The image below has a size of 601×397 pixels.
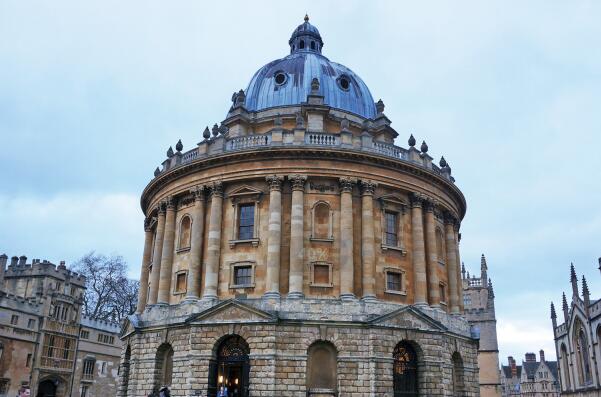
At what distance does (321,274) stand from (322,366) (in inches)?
193

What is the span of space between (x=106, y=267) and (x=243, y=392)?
4775 cm

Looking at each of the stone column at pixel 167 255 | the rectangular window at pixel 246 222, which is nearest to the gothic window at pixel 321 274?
the rectangular window at pixel 246 222

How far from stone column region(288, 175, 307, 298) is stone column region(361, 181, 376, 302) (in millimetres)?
3389

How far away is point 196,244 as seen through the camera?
33375 mm

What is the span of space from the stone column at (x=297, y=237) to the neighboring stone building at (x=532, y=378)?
78.8m

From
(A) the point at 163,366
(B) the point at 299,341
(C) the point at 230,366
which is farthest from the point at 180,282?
(B) the point at 299,341

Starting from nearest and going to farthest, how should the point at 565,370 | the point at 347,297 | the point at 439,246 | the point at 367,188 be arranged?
the point at 347,297, the point at 367,188, the point at 439,246, the point at 565,370

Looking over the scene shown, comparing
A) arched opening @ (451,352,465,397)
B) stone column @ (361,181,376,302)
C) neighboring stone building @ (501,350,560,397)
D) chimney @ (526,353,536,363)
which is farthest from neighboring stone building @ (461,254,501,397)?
chimney @ (526,353,536,363)

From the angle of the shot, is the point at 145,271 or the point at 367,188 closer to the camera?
the point at 367,188

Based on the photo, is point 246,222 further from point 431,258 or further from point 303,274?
point 431,258

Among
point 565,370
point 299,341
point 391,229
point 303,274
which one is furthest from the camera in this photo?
point 565,370

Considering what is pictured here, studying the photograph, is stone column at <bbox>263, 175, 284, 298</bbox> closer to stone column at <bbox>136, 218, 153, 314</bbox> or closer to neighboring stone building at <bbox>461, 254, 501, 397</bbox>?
stone column at <bbox>136, 218, 153, 314</bbox>

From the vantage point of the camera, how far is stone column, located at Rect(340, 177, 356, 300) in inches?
1207

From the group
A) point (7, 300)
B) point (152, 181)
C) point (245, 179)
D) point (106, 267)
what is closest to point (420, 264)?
point (245, 179)
